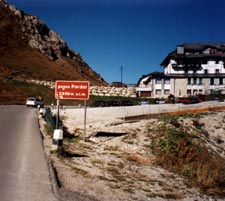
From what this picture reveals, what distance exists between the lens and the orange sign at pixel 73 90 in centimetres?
1655

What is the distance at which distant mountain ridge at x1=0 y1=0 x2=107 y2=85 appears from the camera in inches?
3516

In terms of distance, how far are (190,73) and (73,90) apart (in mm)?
62758

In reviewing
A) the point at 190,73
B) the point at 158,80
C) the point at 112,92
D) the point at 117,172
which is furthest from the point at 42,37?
the point at 117,172

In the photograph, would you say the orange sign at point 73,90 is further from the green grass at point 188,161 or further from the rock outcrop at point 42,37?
the rock outcrop at point 42,37

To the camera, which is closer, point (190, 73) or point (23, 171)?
point (23, 171)

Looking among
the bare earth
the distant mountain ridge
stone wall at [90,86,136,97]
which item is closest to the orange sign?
the bare earth

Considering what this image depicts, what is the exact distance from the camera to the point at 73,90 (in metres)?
16.7

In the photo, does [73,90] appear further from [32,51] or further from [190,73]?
[32,51]

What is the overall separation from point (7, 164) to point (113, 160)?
431 centimetres

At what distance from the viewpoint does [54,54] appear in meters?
119

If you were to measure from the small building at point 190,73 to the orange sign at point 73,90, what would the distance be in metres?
59.0

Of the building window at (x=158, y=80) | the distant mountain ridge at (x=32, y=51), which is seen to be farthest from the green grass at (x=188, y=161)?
the distant mountain ridge at (x=32, y=51)

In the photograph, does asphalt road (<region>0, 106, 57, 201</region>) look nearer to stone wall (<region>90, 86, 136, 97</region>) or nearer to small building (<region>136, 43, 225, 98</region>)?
stone wall (<region>90, 86, 136, 97</region>)

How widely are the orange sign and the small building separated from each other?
59.0m
